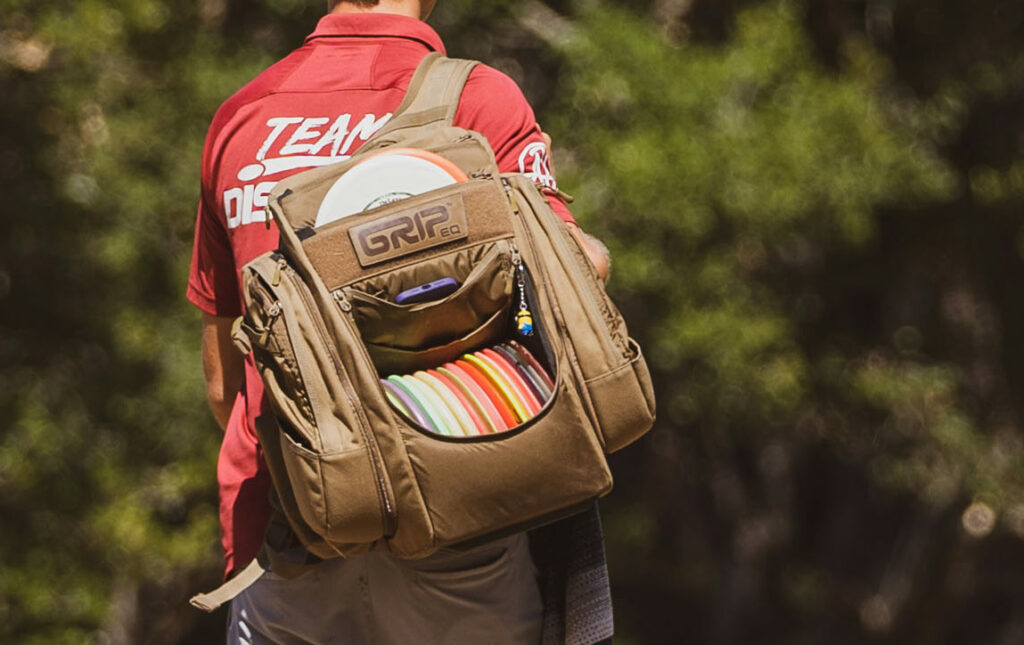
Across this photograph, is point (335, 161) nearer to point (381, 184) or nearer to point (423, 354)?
point (381, 184)

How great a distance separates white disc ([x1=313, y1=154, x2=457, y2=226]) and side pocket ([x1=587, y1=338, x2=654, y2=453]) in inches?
11.0

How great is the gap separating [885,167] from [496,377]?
611cm

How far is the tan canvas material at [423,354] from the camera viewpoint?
5.40ft

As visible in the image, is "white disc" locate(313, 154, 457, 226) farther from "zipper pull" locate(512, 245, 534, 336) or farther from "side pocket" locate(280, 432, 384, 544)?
"side pocket" locate(280, 432, 384, 544)

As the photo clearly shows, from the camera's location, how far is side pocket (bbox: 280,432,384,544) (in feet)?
5.33

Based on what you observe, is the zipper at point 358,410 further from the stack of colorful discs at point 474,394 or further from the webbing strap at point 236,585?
the webbing strap at point 236,585

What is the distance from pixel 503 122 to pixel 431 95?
0.10m

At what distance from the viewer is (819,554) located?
10766mm

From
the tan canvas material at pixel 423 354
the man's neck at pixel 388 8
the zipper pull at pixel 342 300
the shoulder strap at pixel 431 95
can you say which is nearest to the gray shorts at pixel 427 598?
the tan canvas material at pixel 423 354

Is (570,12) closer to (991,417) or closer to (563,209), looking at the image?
(991,417)

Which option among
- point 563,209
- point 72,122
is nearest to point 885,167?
point 72,122

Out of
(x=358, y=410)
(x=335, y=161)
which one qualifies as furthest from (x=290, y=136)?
(x=358, y=410)

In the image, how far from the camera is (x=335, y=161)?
6.06 ft

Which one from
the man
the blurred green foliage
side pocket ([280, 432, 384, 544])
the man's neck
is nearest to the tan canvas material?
side pocket ([280, 432, 384, 544])
